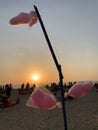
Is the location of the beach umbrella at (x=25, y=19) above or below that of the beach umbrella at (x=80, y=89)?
above

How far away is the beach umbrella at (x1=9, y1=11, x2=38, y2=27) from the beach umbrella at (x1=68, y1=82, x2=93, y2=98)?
34 centimetres

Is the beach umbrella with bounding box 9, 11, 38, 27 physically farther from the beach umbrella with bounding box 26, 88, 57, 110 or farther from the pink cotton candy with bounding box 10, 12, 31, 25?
the beach umbrella with bounding box 26, 88, 57, 110

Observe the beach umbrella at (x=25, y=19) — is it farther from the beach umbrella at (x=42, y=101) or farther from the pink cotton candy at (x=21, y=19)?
the beach umbrella at (x=42, y=101)

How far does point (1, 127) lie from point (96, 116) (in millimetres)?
5059

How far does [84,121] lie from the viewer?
634 inches

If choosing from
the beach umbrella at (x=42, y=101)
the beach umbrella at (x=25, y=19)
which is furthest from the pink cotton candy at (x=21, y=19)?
the beach umbrella at (x=42, y=101)

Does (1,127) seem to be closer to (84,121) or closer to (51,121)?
(51,121)

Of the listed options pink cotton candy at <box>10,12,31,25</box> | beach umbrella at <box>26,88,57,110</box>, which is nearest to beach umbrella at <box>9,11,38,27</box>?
pink cotton candy at <box>10,12,31,25</box>

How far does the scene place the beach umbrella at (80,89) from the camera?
1336 mm

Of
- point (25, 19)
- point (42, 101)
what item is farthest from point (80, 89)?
point (25, 19)

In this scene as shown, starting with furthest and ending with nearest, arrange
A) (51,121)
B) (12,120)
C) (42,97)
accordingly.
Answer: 1. (12,120)
2. (51,121)
3. (42,97)

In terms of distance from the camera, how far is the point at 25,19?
4.39 feet

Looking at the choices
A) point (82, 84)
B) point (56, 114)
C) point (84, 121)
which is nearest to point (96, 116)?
A: point (84, 121)

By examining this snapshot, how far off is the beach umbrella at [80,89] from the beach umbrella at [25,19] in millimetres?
336
